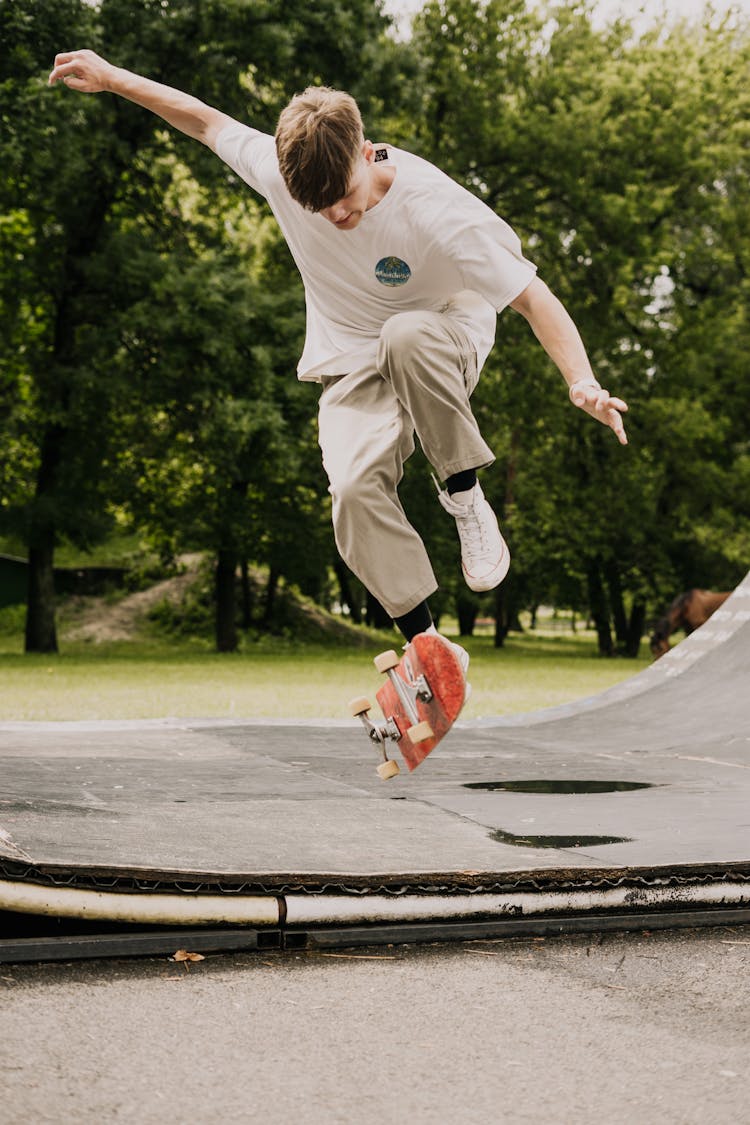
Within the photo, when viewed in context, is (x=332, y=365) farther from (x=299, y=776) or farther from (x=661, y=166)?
(x=661, y=166)

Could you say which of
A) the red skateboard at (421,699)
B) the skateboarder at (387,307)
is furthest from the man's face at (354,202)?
the red skateboard at (421,699)

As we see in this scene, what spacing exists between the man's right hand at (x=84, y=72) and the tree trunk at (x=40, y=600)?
52.5 feet

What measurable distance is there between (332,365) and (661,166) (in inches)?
906

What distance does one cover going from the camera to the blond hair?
3436 mm

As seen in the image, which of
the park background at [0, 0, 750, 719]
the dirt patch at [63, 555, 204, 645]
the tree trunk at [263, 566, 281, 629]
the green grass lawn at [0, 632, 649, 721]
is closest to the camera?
the green grass lawn at [0, 632, 649, 721]

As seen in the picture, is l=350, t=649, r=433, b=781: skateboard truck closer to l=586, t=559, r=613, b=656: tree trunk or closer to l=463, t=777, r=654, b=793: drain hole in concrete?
l=463, t=777, r=654, b=793: drain hole in concrete

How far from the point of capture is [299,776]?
523cm

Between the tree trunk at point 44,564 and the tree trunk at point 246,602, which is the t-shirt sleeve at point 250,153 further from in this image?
the tree trunk at point 246,602

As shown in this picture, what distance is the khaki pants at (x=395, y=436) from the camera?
378 centimetres

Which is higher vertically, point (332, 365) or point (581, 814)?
point (332, 365)

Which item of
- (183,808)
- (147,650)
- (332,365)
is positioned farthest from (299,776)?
(147,650)

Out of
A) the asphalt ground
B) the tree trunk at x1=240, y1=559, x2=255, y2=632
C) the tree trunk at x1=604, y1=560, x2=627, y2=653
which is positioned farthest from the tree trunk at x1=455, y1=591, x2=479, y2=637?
the asphalt ground

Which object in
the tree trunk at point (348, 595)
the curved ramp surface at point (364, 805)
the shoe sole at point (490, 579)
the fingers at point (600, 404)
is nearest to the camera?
the curved ramp surface at point (364, 805)

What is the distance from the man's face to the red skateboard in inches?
52.6
